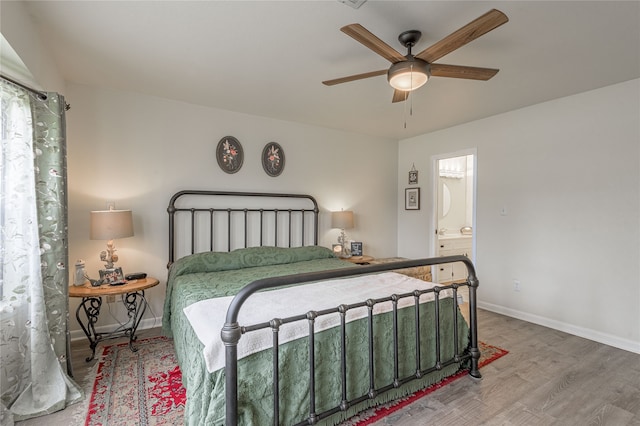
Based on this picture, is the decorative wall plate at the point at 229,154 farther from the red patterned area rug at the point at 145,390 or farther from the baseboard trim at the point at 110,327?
the red patterned area rug at the point at 145,390

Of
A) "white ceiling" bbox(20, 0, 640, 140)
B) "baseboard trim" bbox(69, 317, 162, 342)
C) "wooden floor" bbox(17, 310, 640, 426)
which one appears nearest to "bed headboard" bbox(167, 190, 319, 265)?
"baseboard trim" bbox(69, 317, 162, 342)

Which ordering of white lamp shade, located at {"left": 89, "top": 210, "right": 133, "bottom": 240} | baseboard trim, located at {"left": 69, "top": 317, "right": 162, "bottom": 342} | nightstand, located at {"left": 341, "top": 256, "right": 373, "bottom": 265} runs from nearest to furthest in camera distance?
white lamp shade, located at {"left": 89, "top": 210, "right": 133, "bottom": 240} → baseboard trim, located at {"left": 69, "top": 317, "right": 162, "bottom": 342} → nightstand, located at {"left": 341, "top": 256, "right": 373, "bottom": 265}

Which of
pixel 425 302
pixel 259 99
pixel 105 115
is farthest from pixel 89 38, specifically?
pixel 425 302

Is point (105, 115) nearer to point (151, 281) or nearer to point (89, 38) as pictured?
point (89, 38)

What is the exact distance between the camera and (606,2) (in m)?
1.76

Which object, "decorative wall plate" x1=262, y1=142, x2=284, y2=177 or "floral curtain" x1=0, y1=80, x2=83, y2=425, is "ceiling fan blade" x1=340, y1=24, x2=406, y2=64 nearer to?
"floral curtain" x1=0, y1=80, x2=83, y2=425

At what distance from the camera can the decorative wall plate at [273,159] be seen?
12.7 feet

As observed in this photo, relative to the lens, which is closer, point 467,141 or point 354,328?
point 354,328

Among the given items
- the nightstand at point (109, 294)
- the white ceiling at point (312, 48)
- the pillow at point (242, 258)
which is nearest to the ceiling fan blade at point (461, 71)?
the white ceiling at point (312, 48)

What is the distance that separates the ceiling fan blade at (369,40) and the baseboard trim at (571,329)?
327cm

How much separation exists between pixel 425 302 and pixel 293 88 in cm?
229

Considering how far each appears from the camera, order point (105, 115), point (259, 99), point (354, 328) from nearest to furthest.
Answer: point (354, 328) → point (105, 115) → point (259, 99)

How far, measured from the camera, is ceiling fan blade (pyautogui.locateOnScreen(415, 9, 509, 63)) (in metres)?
1.49

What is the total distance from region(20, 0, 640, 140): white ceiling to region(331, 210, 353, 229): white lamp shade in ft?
4.74
